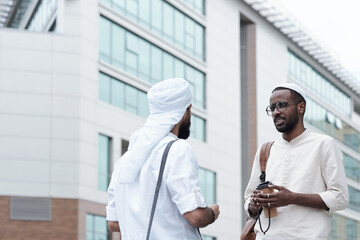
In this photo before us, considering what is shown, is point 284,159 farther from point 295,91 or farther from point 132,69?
point 132,69

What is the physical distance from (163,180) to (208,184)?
42.0 meters

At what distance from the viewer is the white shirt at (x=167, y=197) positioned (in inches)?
170

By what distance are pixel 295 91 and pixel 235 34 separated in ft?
154

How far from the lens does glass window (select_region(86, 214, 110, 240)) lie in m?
36.5

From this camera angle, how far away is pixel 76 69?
37156 mm

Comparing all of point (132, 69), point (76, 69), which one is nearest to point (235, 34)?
point (132, 69)

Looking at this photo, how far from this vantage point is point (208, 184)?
1822 inches

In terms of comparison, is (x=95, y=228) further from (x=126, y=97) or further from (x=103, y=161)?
(x=126, y=97)

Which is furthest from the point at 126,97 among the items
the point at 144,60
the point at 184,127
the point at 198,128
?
the point at 184,127

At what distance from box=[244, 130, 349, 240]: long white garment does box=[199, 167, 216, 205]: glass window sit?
39.8 meters

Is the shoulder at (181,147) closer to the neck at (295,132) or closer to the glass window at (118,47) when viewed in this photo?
the neck at (295,132)

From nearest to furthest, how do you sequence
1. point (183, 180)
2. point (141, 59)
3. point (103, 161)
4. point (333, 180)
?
1. point (183, 180)
2. point (333, 180)
3. point (103, 161)
4. point (141, 59)

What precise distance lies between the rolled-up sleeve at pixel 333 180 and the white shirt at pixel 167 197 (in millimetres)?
1008

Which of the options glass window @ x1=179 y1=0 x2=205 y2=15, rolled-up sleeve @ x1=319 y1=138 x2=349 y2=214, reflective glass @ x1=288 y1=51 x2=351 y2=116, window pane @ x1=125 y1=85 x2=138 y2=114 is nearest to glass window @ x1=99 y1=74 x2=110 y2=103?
window pane @ x1=125 y1=85 x2=138 y2=114
